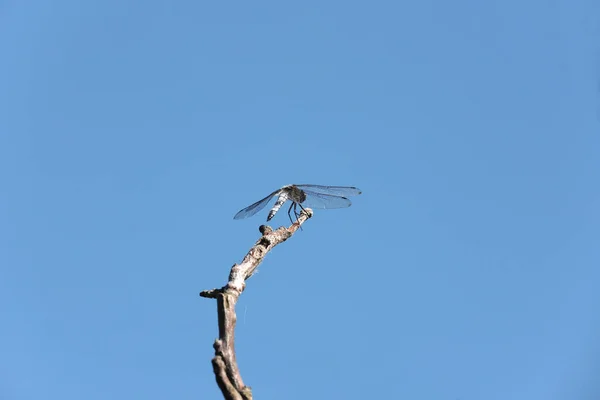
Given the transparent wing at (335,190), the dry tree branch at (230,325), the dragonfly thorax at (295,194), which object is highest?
the transparent wing at (335,190)

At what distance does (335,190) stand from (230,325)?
403 inches

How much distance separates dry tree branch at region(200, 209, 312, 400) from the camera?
4145mm

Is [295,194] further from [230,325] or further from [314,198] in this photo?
[230,325]

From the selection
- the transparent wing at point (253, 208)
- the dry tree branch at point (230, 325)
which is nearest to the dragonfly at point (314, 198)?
the transparent wing at point (253, 208)

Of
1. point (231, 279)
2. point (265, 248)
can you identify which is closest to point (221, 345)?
point (231, 279)

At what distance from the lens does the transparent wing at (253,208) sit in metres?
14.0

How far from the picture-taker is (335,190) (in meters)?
14.6

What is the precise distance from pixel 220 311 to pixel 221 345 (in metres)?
0.38

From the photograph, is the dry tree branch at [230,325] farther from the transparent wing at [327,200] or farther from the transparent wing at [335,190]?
the transparent wing at [327,200]

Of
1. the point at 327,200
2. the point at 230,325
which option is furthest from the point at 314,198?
the point at 230,325

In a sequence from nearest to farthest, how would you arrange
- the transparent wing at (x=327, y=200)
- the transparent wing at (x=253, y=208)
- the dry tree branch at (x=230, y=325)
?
the dry tree branch at (x=230, y=325)
the transparent wing at (x=253, y=208)
the transparent wing at (x=327, y=200)

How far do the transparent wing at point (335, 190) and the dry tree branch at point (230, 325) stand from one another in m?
8.17

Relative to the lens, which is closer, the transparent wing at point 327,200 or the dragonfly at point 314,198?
the dragonfly at point 314,198

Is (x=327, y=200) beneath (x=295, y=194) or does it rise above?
above
